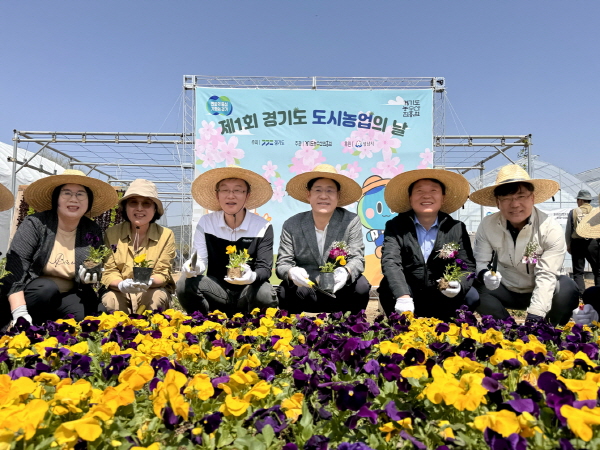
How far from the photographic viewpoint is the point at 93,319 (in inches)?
105

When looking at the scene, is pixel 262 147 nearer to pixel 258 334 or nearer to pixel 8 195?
pixel 8 195

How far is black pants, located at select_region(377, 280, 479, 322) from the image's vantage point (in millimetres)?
3598

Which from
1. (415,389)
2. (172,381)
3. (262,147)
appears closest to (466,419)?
(415,389)

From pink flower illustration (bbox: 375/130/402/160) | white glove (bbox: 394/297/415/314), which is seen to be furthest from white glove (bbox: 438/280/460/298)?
pink flower illustration (bbox: 375/130/402/160)

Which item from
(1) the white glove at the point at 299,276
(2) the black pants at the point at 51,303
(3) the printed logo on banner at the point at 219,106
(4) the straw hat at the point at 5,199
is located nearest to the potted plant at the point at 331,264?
(1) the white glove at the point at 299,276

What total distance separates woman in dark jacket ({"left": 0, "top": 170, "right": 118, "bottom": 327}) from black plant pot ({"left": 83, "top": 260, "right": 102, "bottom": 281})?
0.04 metres

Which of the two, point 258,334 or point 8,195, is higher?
point 8,195

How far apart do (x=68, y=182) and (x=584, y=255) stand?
726cm

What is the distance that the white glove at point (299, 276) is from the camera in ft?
11.3

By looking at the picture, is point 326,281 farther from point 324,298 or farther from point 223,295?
point 223,295

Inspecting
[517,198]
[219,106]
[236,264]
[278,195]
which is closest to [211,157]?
[219,106]

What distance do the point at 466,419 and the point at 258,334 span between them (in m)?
1.21

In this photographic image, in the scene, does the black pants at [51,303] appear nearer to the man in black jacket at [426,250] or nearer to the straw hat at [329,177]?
the straw hat at [329,177]

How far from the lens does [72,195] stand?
352cm
